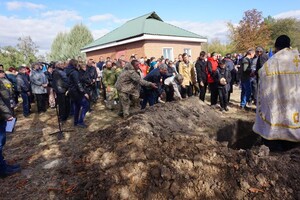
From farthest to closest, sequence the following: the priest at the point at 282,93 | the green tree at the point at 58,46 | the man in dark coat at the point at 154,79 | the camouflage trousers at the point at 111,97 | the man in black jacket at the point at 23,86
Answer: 1. the green tree at the point at 58,46
2. the camouflage trousers at the point at 111,97
3. the man in black jacket at the point at 23,86
4. the man in dark coat at the point at 154,79
5. the priest at the point at 282,93

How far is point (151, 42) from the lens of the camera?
64.2 ft

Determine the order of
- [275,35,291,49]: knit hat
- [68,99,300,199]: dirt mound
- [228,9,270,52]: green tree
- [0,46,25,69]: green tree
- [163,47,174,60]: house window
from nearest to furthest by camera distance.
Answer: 1. [68,99,300,199]: dirt mound
2. [275,35,291,49]: knit hat
3. [163,47,174,60]: house window
4. [0,46,25,69]: green tree
5. [228,9,270,52]: green tree

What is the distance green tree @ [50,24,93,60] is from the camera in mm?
39281

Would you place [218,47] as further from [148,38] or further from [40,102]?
[40,102]

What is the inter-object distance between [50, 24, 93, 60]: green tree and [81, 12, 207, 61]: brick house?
1599cm

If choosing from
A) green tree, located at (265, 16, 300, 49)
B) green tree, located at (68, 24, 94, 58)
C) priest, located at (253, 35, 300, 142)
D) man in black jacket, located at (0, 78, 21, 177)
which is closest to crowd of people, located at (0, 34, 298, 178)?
man in black jacket, located at (0, 78, 21, 177)

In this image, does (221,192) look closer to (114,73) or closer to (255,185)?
(255,185)

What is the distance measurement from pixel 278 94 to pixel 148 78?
13.2 feet

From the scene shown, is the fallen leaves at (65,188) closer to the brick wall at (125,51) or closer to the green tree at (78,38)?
the brick wall at (125,51)

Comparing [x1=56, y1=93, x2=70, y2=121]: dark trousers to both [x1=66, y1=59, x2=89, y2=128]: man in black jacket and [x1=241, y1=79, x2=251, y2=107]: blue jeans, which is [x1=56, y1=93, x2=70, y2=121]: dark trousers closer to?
[x1=66, y1=59, x2=89, y2=128]: man in black jacket

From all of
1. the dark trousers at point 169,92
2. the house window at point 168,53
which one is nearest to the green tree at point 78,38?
the house window at point 168,53

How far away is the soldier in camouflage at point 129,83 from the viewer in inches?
260

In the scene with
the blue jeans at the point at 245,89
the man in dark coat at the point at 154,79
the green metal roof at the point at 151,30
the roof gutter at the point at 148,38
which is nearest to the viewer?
the man in dark coat at the point at 154,79

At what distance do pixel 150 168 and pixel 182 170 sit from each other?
0.42 metres
